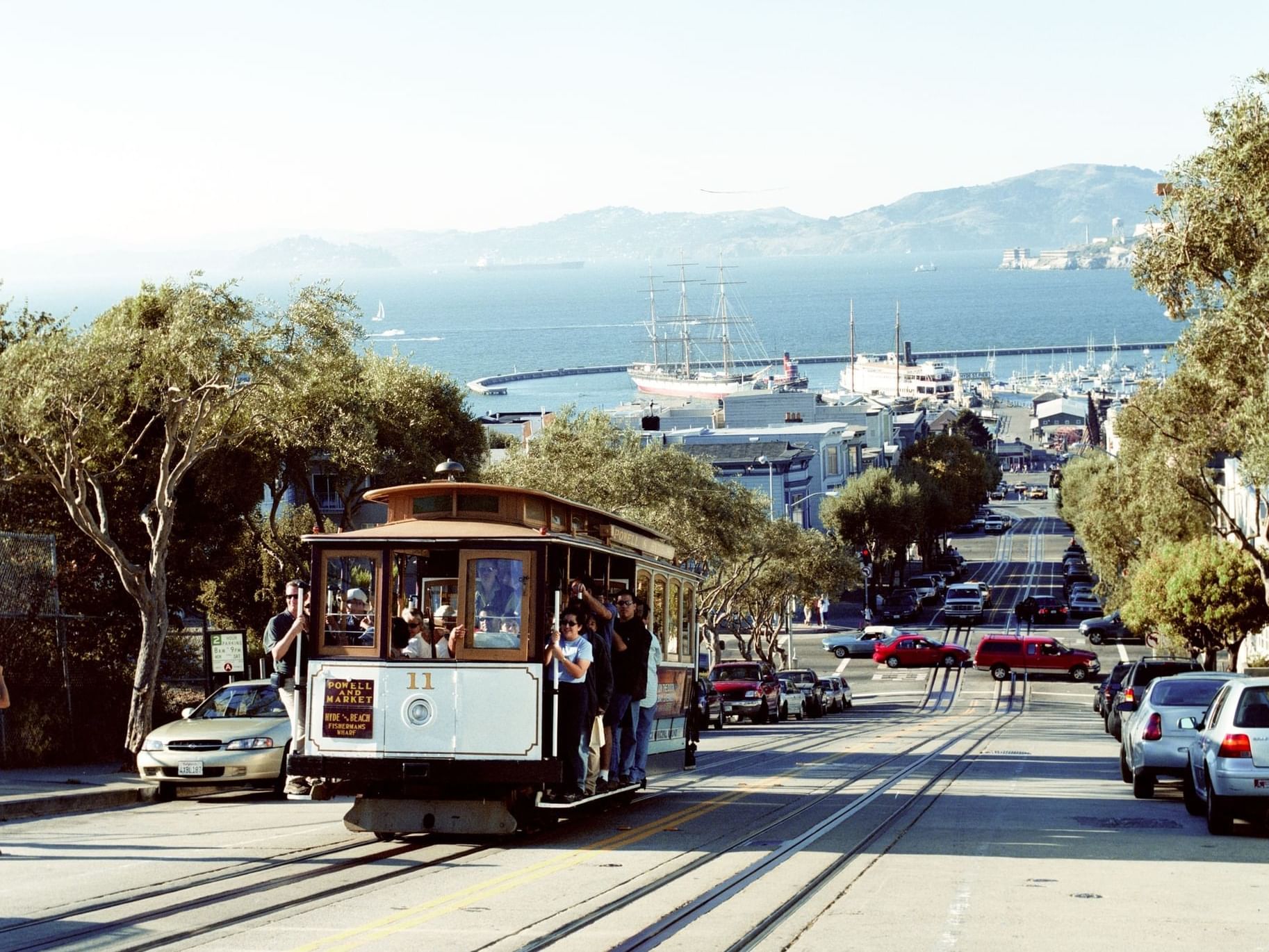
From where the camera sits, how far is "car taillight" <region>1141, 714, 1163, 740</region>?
19578 millimetres

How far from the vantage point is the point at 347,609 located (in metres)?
14.6

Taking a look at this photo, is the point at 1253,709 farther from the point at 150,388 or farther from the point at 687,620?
the point at 150,388

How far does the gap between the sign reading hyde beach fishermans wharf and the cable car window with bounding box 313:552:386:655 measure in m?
0.29

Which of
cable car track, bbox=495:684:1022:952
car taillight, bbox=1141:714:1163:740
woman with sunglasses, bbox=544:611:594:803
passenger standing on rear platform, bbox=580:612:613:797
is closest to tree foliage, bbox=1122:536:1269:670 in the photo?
cable car track, bbox=495:684:1022:952

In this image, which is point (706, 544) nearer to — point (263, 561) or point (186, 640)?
point (263, 561)

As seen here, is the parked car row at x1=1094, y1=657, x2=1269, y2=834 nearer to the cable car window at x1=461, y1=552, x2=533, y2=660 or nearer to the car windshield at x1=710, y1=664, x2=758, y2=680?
the cable car window at x1=461, y1=552, x2=533, y2=660

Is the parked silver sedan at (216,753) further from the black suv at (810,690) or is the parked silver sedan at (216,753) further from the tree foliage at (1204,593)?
the tree foliage at (1204,593)

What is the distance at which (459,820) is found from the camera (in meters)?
14.2

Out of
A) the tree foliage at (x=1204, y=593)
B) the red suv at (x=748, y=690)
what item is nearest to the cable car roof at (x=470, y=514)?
the red suv at (x=748, y=690)

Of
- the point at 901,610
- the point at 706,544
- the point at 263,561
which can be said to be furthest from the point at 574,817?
the point at 901,610

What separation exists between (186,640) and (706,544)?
18898 millimetres

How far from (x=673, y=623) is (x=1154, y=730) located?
231 inches

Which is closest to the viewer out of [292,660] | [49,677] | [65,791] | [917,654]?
[292,660]

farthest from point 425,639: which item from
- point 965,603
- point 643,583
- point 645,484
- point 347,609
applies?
point 965,603
